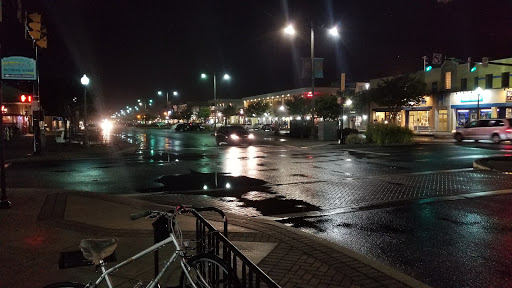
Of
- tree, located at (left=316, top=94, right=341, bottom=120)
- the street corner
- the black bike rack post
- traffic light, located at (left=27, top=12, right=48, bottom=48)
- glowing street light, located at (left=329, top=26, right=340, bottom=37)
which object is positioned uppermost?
glowing street light, located at (left=329, top=26, right=340, bottom=37)

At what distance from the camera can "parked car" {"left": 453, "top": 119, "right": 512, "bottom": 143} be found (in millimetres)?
30609

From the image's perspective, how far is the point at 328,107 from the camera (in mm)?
59344

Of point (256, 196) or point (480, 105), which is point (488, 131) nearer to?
point (480, 105)

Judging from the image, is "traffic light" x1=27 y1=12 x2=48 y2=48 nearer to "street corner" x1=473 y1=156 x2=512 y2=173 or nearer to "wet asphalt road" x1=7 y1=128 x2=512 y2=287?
"wet asphalt road" x1=7 y1=128 x2=512 y2=287

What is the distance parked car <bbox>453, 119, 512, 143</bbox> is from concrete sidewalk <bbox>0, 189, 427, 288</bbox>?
95.0ft

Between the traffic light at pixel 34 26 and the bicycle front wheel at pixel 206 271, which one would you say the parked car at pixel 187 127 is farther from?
the bicycle front wheel at pixel 206 271

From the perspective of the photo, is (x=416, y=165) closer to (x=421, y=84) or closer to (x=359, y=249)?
(x=359, y=249)

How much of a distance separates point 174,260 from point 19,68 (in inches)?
721

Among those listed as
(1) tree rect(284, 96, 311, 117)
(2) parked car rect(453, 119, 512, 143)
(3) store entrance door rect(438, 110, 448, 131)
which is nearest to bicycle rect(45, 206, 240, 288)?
(2) parked car rect(453, 119, 512, 143)

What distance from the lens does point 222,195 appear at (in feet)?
36.6

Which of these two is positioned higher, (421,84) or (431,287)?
(421,84)

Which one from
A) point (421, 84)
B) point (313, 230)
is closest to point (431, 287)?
point (313, 230)

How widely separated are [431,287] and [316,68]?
2545cm

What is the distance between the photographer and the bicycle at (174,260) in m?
3.35
